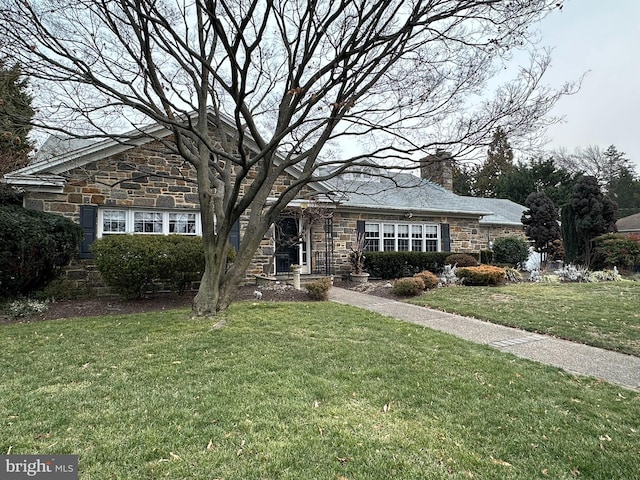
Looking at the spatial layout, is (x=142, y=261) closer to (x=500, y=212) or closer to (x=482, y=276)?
(x=482, y=276)

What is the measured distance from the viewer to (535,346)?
544 cm

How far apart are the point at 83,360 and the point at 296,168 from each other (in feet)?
28.9

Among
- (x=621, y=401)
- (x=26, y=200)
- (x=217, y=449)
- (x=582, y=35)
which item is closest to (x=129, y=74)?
(x=26, y=200)

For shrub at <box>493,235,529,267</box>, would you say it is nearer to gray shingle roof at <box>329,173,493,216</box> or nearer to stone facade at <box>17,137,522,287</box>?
gray shingle roof at <box>329,173,493,216</box>

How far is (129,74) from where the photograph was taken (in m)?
7.37

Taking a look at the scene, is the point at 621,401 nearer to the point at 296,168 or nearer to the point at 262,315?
the point at 262,315

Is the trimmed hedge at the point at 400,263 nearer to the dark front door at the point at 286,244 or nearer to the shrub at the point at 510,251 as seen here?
the dark front door at the point at 286,244

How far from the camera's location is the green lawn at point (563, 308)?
593cm

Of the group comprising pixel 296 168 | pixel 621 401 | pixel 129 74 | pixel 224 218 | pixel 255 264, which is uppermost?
pixel 129 74

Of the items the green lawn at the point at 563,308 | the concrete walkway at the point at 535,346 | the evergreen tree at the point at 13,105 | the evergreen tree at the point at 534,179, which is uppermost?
the evergreen tree at the point at 534,179

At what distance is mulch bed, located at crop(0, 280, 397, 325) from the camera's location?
7418 mm

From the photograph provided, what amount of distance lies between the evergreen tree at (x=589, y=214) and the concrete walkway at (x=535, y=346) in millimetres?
10927

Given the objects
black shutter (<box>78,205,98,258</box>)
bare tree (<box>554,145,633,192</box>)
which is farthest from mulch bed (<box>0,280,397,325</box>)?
bare tree (<box>554,145,633,192</box>)

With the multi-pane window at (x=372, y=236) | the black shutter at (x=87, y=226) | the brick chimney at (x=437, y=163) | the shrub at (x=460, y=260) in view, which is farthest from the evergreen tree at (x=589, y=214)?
the black shutter at (x=87, y=226)
